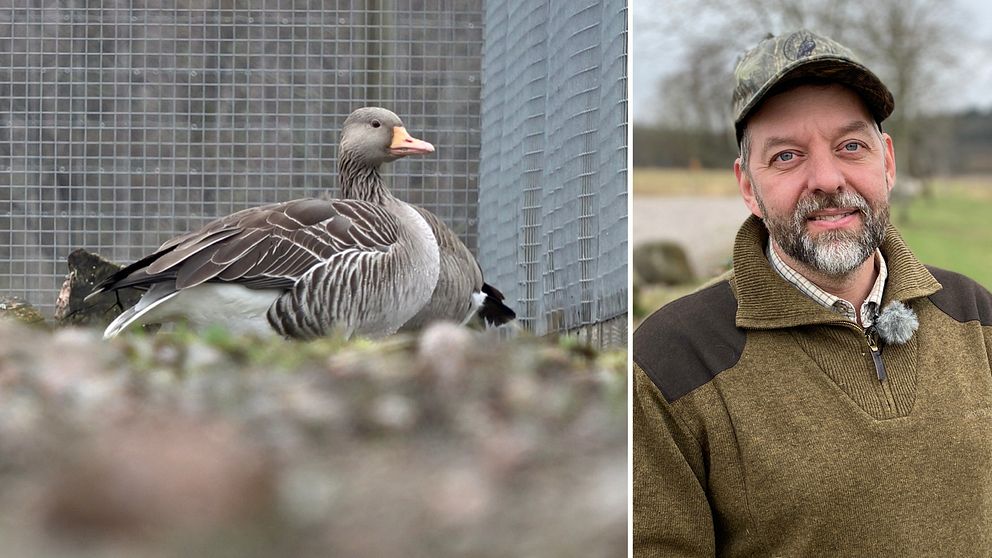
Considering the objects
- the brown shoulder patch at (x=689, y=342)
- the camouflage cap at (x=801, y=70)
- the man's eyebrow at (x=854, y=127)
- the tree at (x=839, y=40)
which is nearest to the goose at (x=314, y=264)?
the brown shoulder patch at (x=689, y=342)

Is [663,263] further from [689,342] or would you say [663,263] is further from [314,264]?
[314,264]

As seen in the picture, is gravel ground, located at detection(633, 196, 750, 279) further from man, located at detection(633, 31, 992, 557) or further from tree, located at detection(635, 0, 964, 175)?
man, located at detection(633, 31, 992, 557)

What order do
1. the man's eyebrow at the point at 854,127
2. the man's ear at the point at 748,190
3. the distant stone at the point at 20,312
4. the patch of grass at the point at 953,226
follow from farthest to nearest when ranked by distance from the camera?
1. the patch of grass at the point at 953,226
2. the man's ear at the point at 748,190
3. the man's eyebrow at the point at 854,127
4. the distant stone at the point at 20,312

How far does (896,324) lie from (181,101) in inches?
43.7

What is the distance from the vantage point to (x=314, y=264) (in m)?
1.26

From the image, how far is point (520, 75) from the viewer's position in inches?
49.7

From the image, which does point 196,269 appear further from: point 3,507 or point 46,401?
point 3,507

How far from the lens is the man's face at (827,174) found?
5.16 ft

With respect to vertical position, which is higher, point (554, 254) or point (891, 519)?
point (554, 254)

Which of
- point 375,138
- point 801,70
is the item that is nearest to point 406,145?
point 375,138

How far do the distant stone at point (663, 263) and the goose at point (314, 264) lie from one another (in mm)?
4237

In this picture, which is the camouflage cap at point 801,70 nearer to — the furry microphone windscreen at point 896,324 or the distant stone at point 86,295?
the furry microphone windscreen at point 896,324

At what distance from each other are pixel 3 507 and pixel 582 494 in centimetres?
63

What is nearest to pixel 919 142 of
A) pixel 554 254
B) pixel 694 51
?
pixel 694 51
